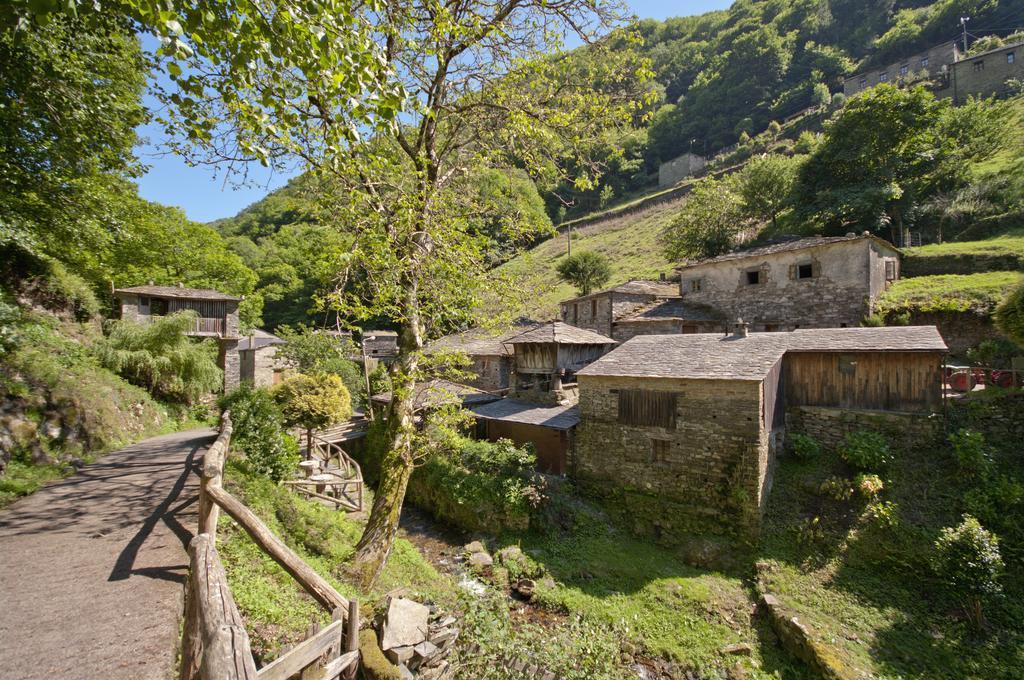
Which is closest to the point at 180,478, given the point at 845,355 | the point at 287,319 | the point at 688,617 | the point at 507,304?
the point at 507,304

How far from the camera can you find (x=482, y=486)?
43.2 ft

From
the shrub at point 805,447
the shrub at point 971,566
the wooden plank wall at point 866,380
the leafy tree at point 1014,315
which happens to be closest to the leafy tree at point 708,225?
the wooden plank wall at point 866,380

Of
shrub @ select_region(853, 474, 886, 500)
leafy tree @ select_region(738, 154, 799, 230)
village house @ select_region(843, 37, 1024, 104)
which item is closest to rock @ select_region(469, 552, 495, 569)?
shrub @ select_region(853, 474, 886, 500)

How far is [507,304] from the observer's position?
28.0ft

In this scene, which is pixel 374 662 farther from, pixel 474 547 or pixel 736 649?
pixel 736 649

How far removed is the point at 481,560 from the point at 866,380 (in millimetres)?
13146

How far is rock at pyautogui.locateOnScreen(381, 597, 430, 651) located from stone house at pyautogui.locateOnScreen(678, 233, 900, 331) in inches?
853

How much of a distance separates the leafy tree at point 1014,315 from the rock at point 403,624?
54.5ft

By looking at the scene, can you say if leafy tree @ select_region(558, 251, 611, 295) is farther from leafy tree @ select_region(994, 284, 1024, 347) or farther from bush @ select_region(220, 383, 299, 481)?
bush @ select_region(220, 383, 299, 481)

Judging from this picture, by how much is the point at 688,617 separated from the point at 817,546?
4.25m

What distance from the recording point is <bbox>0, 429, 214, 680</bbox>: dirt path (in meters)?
3.34

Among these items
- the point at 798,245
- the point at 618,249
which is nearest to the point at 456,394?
the point at 798,245

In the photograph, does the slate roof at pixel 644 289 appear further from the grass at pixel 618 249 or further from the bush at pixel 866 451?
the bush at pixel 866 451

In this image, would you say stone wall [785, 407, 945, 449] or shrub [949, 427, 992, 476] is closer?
shrub [949, 427, 992, 476]
